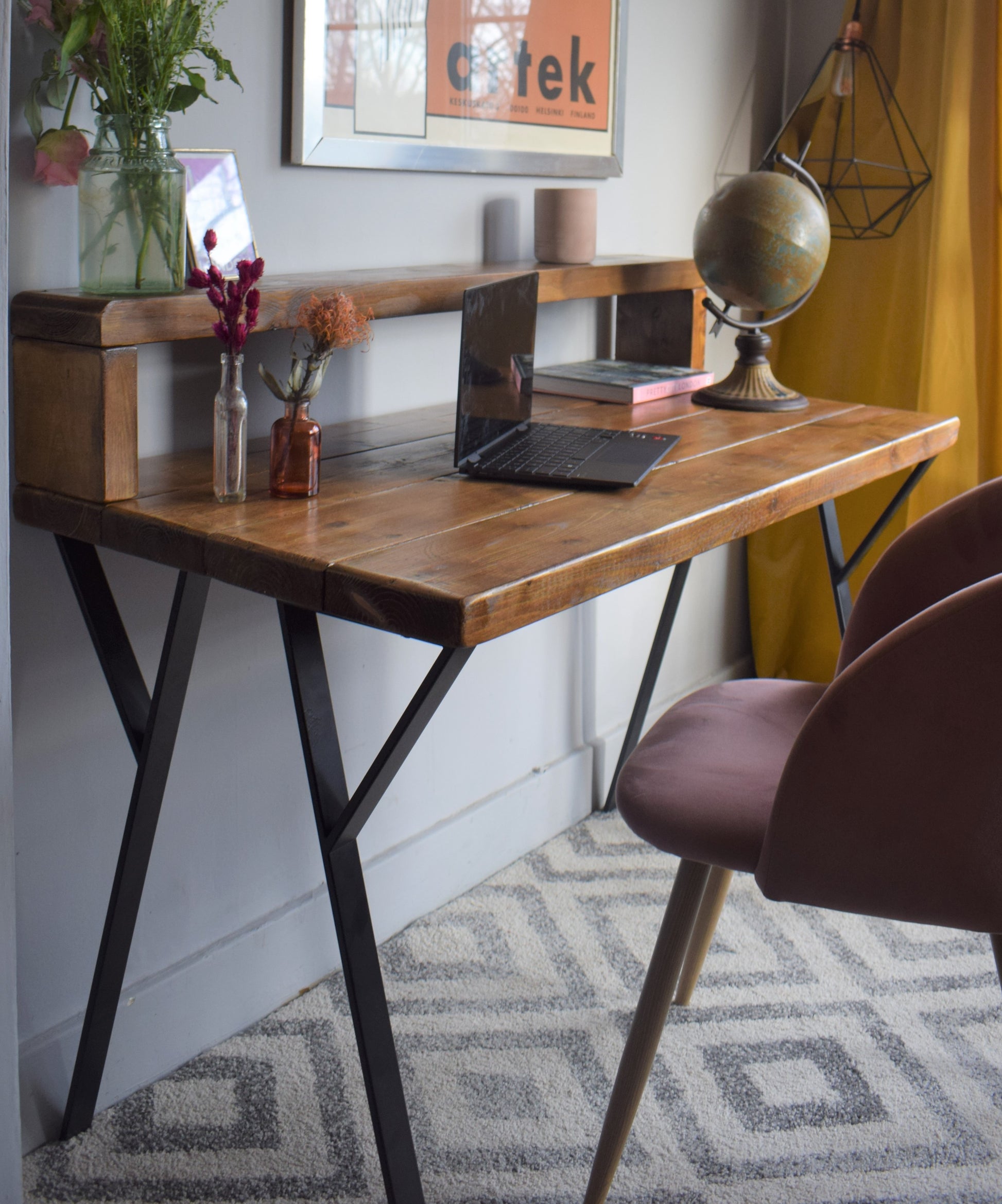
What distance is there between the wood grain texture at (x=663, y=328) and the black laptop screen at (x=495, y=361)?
490 millimetres

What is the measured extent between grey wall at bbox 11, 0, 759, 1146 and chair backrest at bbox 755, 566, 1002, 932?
792 mm

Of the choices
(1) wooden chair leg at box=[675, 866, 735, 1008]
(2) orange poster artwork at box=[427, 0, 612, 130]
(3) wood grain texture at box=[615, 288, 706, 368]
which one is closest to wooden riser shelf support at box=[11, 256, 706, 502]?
(2) orange poster artwork at box=[427, 0, 612, 130]

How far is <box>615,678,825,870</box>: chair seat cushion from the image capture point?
4.15 feet

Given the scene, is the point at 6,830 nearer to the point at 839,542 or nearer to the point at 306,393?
the point at 306,393

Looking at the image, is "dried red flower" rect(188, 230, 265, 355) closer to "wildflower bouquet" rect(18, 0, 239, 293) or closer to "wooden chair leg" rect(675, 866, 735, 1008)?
"wildflower bouquet" rect(18, 0, 239, 293)

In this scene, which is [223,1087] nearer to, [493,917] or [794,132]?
[493,917]

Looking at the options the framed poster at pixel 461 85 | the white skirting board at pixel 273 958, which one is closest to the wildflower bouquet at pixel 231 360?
the framed poster at pixel 461 85

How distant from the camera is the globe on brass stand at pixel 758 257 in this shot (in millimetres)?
1859

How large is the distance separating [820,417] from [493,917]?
96 centimetres

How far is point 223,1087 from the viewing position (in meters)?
1.62

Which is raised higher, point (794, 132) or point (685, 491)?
point (794, 132)

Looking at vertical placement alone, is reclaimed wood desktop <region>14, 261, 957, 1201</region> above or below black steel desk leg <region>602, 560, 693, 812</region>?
above

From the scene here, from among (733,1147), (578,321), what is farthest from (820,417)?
(733,1147)

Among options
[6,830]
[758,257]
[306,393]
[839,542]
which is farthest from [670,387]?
[6,830]
